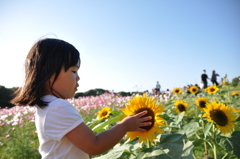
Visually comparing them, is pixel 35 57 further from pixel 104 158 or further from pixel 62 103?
pixel 104 158

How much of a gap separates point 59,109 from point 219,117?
161 centimetres

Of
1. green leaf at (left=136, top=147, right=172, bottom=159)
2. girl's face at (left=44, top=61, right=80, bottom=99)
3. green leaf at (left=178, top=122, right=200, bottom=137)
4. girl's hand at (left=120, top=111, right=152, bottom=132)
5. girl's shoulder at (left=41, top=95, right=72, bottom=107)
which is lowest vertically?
green leaf at (left=178, top=122, right=200, bottom=137)

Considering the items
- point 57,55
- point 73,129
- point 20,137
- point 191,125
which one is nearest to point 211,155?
point 191,125

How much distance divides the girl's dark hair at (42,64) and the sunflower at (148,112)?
55cm

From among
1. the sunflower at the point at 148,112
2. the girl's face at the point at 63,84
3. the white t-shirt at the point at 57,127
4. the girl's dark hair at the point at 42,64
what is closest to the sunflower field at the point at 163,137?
the sunflower at the point at 148,112

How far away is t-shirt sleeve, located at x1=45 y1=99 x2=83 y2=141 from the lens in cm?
105

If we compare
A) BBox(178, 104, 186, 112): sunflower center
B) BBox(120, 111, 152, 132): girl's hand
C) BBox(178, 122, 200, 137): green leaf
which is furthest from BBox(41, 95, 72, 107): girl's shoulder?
BBox(178, 104, 186, 112): sunflower center

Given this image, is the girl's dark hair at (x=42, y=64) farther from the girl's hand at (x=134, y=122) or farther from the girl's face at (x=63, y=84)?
the girl's hand at (x=134, y=122)

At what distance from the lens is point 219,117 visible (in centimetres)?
182

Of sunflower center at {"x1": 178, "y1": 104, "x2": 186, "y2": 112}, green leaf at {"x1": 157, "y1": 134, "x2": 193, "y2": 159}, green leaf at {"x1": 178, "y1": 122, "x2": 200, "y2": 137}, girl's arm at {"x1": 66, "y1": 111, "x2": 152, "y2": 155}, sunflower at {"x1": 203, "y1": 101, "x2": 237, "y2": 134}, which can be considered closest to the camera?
green leaf at {"x1": 157, "y1": 134, "x2": 193, "y2": 159}

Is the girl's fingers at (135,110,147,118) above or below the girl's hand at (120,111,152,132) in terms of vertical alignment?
above

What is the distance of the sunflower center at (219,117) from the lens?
1.78 m

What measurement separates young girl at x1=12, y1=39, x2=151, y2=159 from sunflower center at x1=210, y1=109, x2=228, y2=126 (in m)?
1.01

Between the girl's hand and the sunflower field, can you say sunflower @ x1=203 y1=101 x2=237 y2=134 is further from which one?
the girl's hand
